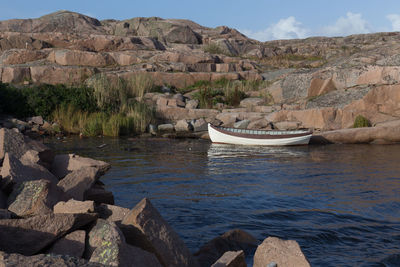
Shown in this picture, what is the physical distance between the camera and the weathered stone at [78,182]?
495 centimetres

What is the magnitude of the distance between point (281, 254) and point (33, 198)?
2.48 meters

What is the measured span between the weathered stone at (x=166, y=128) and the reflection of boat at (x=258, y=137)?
3063mm

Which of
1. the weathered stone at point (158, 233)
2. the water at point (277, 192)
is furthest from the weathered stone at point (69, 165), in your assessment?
the weathered stone at point (158, 233)

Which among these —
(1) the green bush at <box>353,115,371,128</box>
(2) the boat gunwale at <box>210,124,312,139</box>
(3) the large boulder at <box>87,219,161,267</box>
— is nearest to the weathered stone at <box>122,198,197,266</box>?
(3) the large boulder at <box>87,219,161,267</box>

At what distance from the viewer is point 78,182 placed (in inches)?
204

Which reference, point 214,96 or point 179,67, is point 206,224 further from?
point 179,67

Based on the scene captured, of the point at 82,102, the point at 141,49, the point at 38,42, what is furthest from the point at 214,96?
the point at 38,42

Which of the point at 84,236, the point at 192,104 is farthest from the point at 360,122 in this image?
the point at 84,236

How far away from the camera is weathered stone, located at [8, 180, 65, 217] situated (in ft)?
13.5

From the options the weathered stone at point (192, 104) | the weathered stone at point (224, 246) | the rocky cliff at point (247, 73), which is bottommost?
the weathered stone at point (224, 246)

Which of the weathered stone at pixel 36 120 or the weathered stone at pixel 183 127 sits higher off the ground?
the weathered stone at pixel 36 120

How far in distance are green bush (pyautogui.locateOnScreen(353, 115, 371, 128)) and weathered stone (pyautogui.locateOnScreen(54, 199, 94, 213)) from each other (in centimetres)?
1713

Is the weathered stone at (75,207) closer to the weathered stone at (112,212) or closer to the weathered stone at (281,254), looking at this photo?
the weathered stone at (112,212)

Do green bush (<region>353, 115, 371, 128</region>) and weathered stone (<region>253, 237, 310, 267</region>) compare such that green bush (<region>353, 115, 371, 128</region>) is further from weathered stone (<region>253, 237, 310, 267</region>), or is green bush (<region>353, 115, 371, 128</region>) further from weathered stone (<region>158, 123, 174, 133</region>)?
weathered stone (<region>253, 237, 310, 267</region>)
